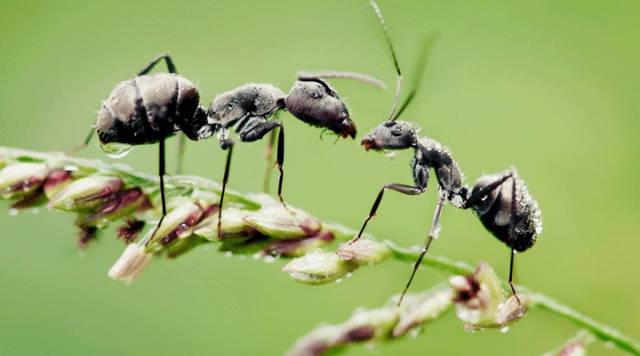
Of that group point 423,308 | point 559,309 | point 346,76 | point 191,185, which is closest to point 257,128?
point 346,76

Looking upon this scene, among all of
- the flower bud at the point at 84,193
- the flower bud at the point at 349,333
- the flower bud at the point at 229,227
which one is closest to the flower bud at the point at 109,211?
the flower bud at the point at 84,193

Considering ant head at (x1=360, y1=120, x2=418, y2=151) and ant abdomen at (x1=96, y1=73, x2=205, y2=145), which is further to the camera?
ant head at (x1=360, y1=120, x2=418, y2=151)

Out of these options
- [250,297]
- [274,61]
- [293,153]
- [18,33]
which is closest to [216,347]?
[250,297]

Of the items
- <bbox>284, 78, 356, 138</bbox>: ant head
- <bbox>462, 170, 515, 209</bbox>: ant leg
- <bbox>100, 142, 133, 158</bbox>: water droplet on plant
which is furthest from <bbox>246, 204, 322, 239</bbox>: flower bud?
<bbox>284, 78, 356, 138</bbox>: ant head

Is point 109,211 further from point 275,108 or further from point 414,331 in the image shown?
point 275,108

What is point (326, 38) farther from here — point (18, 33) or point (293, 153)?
point (18, 33)

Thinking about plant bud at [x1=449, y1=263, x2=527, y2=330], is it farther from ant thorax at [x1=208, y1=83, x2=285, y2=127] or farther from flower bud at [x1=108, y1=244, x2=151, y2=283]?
ant thorax at [x1=208, y1=83, x2=285, y2=127]

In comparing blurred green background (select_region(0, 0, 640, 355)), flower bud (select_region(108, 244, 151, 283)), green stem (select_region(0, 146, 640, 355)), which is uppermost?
green stem (select_region(0, 146, 640, 355))
